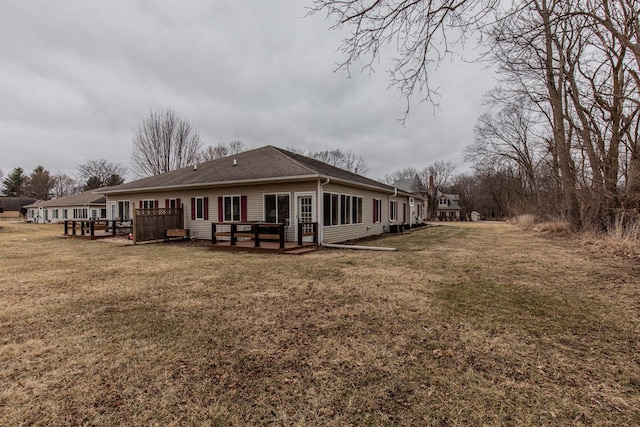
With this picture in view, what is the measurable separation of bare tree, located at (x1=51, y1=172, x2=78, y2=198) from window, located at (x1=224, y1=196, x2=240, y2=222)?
57.2 metres

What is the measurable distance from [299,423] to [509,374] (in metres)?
1.73

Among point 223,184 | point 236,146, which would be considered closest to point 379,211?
point 223,184

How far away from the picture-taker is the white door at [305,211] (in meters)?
10.9

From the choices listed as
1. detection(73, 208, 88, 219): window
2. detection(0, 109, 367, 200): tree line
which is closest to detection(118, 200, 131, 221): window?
detection(0, 109, 367, 200): tree line

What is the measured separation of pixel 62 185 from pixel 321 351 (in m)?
69.1

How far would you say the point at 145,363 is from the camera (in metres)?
2.55

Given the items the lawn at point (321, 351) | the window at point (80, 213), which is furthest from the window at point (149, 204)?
the window at point (80, 213)

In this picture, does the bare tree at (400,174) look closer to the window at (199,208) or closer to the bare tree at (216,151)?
the bare tree at (216,151)

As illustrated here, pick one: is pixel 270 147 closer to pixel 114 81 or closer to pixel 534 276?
pixel 114 81

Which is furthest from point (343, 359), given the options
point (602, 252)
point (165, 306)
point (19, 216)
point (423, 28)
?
point (19, 216)

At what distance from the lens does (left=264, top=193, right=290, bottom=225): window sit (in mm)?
11273

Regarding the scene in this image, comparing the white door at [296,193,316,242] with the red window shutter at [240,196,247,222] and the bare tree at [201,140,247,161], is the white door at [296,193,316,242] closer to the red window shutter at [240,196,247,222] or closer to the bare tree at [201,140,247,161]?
the red window shutter at [240,196,247,222]

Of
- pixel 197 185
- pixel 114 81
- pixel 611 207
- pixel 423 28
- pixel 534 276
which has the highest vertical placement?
pixel 114 81

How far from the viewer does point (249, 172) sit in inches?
472
